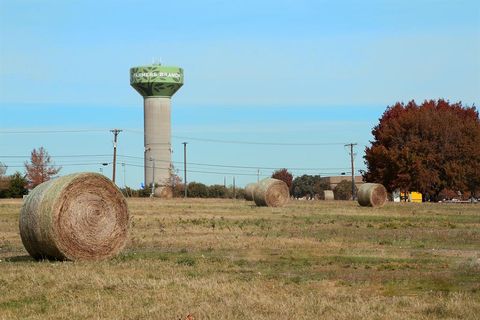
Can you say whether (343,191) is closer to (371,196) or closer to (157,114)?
(157,114)

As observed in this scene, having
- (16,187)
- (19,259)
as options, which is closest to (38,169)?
(16,187)

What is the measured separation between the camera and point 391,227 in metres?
31.3

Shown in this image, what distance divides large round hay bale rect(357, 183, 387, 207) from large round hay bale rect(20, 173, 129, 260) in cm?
3657

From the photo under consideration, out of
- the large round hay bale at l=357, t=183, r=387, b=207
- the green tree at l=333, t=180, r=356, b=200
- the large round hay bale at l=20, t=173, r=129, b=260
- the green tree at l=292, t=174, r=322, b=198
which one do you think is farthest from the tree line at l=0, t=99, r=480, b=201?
the green tree at l=292, t=174, r=322, b=198

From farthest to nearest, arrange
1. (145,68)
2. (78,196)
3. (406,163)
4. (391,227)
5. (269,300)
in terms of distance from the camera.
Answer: (145,68) < (406,163) < (391,227) < (78,196) < (269,300)

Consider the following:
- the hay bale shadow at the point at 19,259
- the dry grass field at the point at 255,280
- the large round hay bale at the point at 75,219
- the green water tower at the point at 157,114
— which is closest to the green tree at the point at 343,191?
the green water tower at the point at 157,114

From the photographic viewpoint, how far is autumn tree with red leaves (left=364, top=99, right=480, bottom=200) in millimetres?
78812

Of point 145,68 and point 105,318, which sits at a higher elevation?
point 145,68

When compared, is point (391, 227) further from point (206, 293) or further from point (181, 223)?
point (206, 293)

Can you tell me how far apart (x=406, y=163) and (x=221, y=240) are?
57.2 meters

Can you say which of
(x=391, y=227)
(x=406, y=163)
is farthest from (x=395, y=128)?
(x=391, y=227)

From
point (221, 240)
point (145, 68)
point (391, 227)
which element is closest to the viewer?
point (221, 240)

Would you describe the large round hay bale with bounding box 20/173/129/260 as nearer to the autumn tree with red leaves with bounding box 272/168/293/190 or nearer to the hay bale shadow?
the hay bale shadow

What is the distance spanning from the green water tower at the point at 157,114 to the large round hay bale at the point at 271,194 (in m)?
89.8
